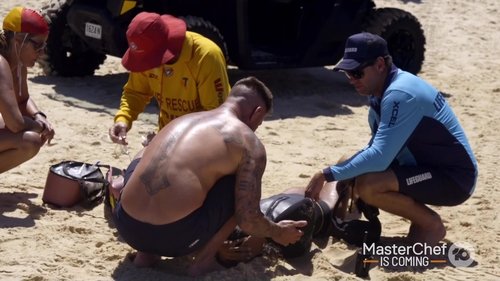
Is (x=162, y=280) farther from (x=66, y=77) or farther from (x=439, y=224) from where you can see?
(x=66, y=77)

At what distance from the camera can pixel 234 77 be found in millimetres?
10266

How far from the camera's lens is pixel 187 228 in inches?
181

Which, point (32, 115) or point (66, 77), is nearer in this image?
point (32, 115)

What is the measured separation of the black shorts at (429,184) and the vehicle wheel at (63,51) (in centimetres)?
506

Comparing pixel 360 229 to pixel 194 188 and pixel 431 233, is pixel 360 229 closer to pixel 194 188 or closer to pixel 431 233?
pixel 431 233

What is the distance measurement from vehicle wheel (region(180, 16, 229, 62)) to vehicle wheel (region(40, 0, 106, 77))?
4.61ft

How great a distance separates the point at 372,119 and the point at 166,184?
4.94 ft

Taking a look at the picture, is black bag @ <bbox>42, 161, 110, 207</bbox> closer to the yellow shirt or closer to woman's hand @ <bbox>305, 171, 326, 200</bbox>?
the yellow shirt

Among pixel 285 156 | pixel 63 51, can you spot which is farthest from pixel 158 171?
pixel 63 51

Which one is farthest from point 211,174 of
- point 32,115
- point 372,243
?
point 32,115

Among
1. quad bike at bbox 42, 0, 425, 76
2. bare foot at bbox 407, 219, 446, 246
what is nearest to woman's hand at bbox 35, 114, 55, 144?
bare foot at bbox 407, 219, 446, 246

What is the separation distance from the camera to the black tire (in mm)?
10133

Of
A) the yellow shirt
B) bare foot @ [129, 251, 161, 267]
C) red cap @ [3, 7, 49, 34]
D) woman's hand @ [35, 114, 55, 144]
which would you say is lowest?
bare foot @ [129, 251, 161, 267]

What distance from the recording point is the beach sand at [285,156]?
198 inches
